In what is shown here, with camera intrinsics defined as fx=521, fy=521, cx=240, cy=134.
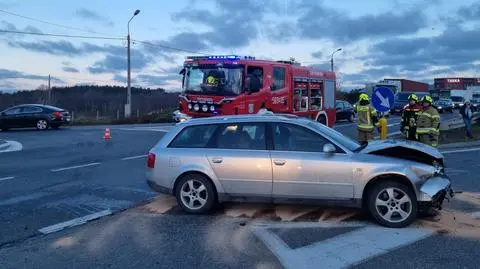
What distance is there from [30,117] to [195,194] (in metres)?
23.9

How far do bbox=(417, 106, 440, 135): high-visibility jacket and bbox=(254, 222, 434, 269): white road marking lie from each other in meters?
4.22

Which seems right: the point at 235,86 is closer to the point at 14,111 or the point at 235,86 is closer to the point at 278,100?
the point at 278,100

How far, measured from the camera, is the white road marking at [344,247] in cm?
526

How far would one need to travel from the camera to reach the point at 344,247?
18.8 ft

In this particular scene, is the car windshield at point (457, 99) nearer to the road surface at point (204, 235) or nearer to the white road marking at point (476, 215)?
the road surface at point (204, 235)

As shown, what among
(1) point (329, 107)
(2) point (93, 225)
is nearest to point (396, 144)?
(2) point (93, 225)

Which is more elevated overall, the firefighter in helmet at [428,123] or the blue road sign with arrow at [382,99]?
the blue road sign with arrow at [382,99]

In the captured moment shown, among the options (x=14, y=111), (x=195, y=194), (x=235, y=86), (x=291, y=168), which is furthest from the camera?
(x=14, y=111)

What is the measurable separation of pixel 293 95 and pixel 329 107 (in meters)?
3.23

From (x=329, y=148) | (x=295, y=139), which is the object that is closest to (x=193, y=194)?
(x=295, y=139)

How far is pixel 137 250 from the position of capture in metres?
5.77

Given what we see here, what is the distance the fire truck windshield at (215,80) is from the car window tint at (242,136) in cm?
746

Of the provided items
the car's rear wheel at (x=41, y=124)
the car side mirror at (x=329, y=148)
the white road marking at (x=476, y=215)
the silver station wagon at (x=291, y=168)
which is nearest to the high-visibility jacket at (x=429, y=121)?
the white road marking at (x=476, y=215)

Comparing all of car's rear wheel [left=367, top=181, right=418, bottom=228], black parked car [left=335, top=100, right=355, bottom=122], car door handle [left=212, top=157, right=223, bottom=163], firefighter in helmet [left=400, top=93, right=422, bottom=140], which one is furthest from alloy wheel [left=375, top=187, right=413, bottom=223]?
black parked car [left=335, top=100, right=355, bottom=122]
